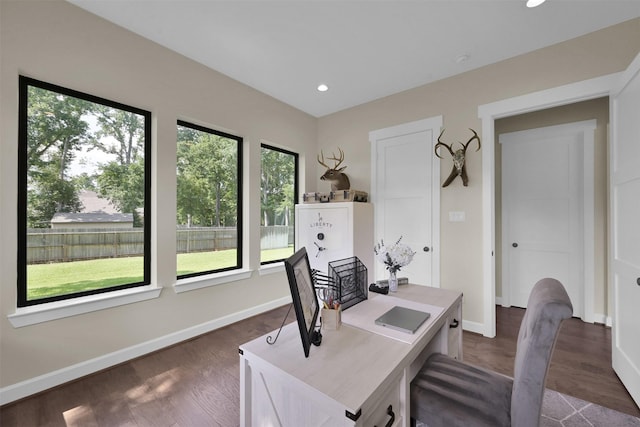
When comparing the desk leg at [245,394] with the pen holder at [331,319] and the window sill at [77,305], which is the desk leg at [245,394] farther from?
the window sill at [77,305]

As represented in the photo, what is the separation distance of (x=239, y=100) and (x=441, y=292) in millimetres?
2932

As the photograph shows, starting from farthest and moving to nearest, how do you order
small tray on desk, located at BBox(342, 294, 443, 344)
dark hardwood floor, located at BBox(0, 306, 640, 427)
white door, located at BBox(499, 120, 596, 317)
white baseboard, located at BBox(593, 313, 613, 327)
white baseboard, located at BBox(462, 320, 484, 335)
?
1. white door, located at BBox(499, 120, 596, 317)
2. white baseboard, located at BBox(593, 313, 613, 327)
3. white baseboard, located at BBox(462, 320, 484, 335)
4. dark hardwood floor, located at BBox(0, 306, 640, 427)
5. small tray on desk, located at BBox(342, 294, 443, 344)

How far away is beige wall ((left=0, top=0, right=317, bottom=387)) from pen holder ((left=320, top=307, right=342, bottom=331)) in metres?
1.96

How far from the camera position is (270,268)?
11.3ft

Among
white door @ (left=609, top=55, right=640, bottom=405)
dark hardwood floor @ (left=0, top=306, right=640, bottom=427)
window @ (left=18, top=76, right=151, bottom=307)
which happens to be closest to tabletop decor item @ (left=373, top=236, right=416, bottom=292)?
dark hardwood floor @ (left=0, top=306, right=640, bottom=427)

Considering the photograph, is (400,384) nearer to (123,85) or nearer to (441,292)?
(441,292)

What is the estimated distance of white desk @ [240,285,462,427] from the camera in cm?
80

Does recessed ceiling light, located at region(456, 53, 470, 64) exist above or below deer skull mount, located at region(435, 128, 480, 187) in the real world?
above

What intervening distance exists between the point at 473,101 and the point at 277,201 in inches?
104

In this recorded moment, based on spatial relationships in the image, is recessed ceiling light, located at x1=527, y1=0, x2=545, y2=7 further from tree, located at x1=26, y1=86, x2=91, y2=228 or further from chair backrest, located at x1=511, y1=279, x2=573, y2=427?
tree, located at x1=26, y1=86, x2=91, y2=228

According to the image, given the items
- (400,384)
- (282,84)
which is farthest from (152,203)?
(400,384)

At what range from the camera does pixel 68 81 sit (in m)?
1.97

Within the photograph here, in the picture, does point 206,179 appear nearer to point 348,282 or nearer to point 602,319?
point 348,282

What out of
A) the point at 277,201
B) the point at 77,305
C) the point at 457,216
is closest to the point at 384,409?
the point at 77,305
